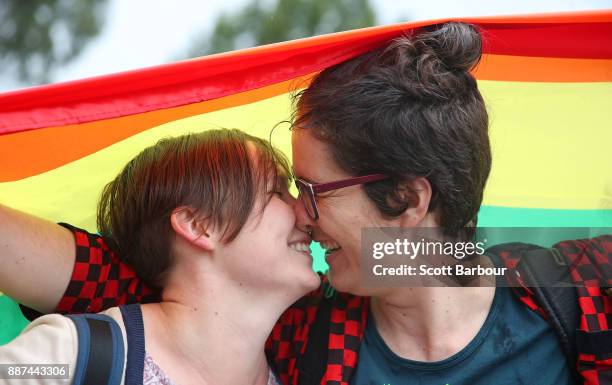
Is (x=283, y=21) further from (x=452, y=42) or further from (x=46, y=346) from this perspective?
(x=46, y=346)

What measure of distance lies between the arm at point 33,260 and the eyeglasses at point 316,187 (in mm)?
582

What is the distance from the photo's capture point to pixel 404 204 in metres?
1.95

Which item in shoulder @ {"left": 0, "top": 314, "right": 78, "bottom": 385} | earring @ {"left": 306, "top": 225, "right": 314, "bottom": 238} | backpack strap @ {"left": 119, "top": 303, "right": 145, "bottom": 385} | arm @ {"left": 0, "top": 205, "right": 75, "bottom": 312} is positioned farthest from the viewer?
earring @ {"left": 306, "top": 225, "right": 314, "bottom": 238}

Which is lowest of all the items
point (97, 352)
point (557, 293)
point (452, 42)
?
point (97, 352)

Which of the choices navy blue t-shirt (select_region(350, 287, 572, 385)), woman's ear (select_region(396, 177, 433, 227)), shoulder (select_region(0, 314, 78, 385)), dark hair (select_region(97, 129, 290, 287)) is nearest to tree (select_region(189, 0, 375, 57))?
dark hair (select_region(97, 129, 290, 287))

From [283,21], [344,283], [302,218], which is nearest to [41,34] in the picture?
[283,21]

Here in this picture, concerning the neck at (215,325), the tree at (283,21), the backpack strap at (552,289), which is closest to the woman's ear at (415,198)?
the backpack strap at (552,289)

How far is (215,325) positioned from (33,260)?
0.45 meters

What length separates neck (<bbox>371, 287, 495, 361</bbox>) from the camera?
1.95 meters

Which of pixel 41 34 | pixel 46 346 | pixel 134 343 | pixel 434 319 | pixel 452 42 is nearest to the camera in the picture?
pixel 46 346

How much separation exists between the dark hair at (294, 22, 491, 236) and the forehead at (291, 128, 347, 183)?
0.02 m

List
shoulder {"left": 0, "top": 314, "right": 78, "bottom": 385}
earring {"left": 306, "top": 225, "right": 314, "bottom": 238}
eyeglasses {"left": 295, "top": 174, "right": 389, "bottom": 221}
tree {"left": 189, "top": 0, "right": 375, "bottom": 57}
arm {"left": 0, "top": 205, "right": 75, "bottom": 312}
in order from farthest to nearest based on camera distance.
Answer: tree {"left": 189, "top": 0, "right": 375, "bottom": 57}, earring {"left": 306, "top": 225, "right": 314, "bottom": 238}, eyeglasses {"left": 295, "top": 174, "right": 389, "bottom": 221}, arm {"left": 0, "top": 205, "right": 75, "bottom": 312}, shoulder {"left": 0, "top": 314, "right": 78, "bottom": 385}

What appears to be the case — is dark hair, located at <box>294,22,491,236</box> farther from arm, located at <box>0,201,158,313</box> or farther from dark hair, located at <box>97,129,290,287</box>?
arm, located at <box>0,201,158,313</box>

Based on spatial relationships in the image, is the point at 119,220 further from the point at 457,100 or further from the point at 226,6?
the point at 226,6
